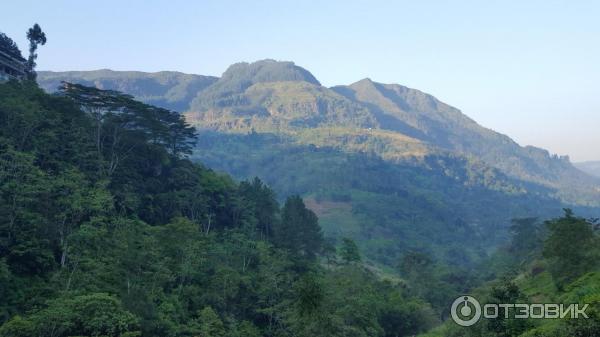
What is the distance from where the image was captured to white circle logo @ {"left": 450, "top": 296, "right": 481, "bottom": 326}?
3275cm

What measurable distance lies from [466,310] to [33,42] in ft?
217

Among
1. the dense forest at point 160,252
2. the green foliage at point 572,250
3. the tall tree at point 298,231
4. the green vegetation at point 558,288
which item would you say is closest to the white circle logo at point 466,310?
the green vegetation at point 558,288

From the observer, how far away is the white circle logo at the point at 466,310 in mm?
32750

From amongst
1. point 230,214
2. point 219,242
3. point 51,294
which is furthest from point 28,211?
point 230,214

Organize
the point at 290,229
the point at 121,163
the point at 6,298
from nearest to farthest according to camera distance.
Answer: the point at 6,298, the point at 121,163, the point at 290,229

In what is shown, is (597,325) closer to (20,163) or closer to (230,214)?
(20,163)

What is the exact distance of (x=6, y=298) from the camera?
3666cm

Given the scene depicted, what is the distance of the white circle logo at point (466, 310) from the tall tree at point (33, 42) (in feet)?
210

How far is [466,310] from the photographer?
34.5 meters

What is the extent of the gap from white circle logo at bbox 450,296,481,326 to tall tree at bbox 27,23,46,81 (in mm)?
63933

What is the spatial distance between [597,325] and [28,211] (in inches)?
1532

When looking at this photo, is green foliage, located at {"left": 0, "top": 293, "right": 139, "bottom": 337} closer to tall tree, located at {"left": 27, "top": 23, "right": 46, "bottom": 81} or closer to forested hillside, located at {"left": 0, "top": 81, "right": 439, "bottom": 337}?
forested hillside, located at {"left": 0, "top": 81, "right": 439, "bottom": 337}

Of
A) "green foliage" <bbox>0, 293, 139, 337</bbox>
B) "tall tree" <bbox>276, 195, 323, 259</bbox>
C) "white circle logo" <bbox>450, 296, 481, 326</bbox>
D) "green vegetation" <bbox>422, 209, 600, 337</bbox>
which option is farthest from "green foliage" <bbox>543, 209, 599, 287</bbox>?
"tall tree" <bbox>276, 195, 323, 259</bbox>

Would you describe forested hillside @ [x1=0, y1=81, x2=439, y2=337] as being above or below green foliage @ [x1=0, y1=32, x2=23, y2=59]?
below
